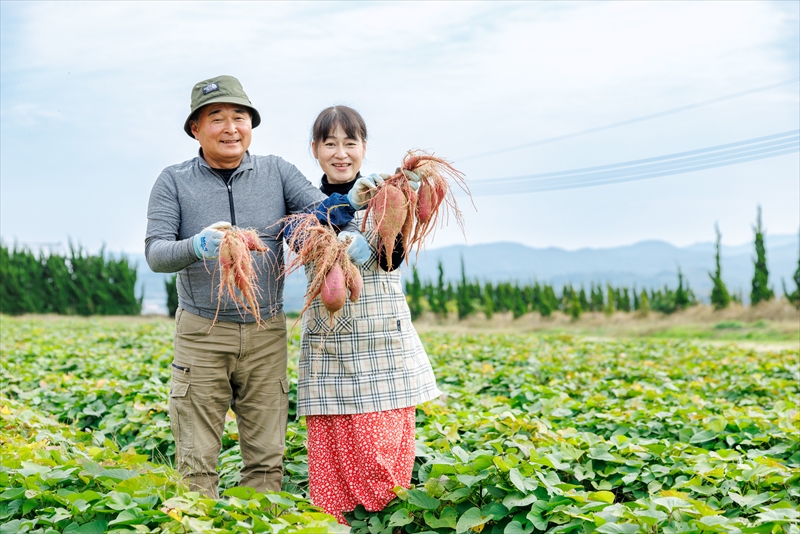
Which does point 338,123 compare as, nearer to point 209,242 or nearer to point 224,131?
point 224,131

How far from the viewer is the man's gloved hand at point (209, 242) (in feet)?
8.25

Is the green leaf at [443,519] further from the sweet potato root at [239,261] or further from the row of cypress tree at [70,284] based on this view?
the row of cypress tree at [70,284]

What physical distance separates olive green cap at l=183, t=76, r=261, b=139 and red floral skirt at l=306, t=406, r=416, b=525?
1.28 m

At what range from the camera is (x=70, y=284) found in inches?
828

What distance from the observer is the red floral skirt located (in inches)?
106

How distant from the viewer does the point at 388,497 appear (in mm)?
2777

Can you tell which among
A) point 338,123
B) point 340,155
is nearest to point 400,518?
point 340,155

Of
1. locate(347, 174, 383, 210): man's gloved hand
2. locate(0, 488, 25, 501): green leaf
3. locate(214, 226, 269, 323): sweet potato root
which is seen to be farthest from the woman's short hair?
locate(0, 488, 25, 501): green leaf

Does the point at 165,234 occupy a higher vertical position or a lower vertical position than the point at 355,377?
higher

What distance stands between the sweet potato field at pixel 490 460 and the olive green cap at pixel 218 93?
143 centimetres

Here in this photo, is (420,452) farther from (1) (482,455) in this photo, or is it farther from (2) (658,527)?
(2) (658,527)

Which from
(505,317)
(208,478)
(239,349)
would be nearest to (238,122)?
(239,349)

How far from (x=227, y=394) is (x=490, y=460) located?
1115 mm

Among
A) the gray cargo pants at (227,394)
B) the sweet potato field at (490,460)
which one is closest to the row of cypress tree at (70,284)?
the sweet potato field at (490,460)
